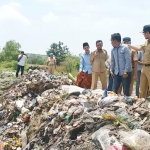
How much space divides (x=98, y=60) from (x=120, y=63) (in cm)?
137

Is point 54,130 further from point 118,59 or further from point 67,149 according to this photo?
point 118,59

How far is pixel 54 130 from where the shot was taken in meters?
5.27

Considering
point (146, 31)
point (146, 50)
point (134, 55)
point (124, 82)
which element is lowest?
point (124, 82)

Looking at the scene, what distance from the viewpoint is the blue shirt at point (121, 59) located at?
6.38 metres

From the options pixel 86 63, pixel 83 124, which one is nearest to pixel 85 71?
pixel 86 63

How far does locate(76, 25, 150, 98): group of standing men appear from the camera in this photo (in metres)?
5.84

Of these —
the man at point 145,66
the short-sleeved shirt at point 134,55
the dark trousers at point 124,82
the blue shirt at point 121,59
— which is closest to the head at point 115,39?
the blue shirt at point 121,59

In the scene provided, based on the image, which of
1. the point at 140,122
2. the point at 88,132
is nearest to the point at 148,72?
the point at 140,122

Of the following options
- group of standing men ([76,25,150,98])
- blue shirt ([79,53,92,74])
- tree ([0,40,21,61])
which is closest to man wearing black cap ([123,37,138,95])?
group of standing men ([76,25,150,98])

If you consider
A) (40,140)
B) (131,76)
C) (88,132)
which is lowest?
(40,140)

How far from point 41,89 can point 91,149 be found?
5409mm

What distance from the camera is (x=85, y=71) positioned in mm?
8406

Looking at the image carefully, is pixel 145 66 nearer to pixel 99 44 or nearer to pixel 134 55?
pixel 134 55

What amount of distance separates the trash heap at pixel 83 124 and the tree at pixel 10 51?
53895 mm
